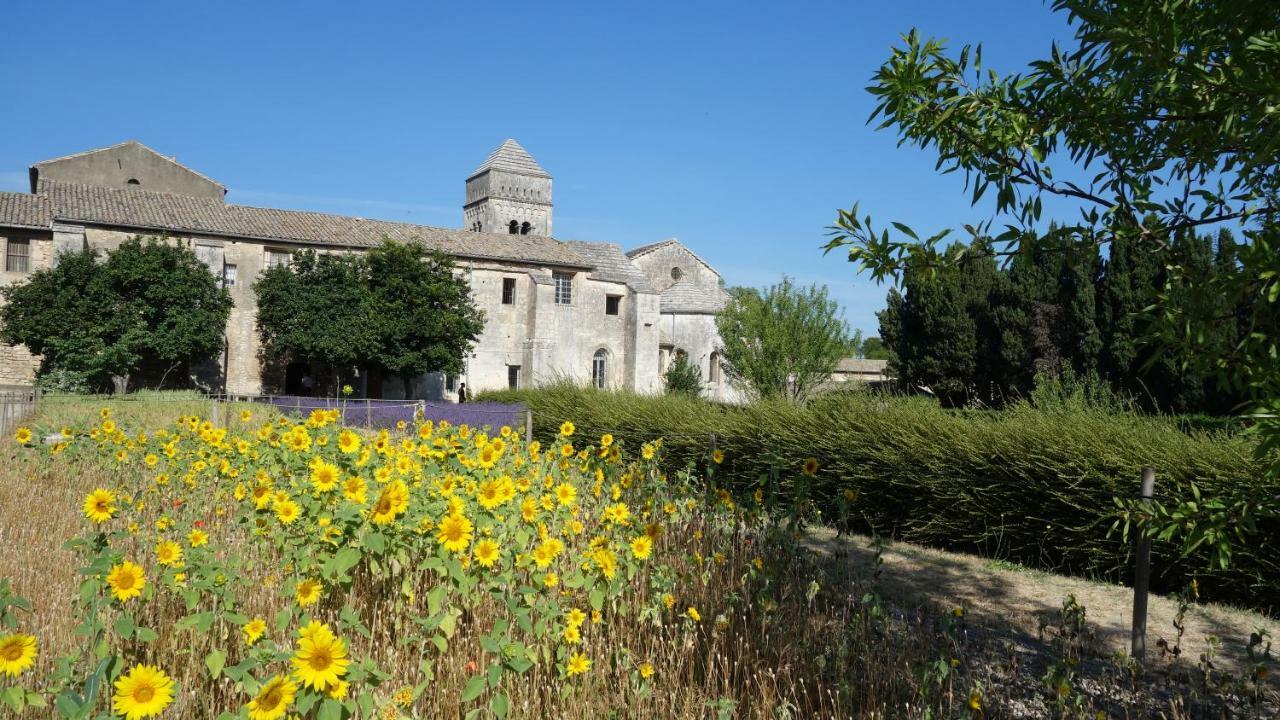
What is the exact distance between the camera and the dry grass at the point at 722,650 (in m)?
3.36

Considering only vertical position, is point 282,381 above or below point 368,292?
below

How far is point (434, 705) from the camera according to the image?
3.32 metres

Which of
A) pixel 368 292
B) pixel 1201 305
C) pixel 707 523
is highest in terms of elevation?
pixel 368 292

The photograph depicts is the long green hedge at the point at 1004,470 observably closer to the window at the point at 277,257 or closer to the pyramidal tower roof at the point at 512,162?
the window at the point at 277,257

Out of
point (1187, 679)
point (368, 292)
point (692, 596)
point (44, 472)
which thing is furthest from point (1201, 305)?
point (368, 292)

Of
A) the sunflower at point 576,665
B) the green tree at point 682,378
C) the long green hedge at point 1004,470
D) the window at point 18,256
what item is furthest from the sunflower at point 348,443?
the window at point 18,256

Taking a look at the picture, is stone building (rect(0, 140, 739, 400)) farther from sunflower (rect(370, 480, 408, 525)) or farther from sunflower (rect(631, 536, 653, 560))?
sunflower (rect(370, 480, 408, 525))

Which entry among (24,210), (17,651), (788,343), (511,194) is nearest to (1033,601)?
(17,651)

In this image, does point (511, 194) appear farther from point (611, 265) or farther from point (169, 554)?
point (169, 554)

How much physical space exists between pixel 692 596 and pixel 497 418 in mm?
14676

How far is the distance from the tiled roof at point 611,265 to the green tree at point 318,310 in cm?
1159

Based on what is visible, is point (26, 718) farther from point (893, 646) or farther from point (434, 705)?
point (893, 646)

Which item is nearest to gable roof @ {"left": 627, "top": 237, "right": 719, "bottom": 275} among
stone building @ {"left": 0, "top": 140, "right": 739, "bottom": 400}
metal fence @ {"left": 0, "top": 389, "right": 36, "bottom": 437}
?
stone building @ {"left": 0, "top": 140, "right": 739, "bottom": 400}

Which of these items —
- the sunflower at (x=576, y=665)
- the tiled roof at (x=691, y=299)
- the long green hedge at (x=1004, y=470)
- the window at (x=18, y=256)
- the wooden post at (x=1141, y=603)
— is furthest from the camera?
the tiled roof at (x=691, y=299)
